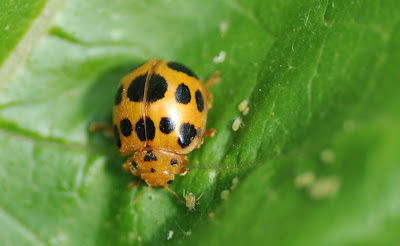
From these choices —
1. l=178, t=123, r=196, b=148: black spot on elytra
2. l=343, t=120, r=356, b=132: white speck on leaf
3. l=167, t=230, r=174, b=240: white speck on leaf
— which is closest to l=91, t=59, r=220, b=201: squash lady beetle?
l=178, t=123, r=196, b=148: black spot on elytra

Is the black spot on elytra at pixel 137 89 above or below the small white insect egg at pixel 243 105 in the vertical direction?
below

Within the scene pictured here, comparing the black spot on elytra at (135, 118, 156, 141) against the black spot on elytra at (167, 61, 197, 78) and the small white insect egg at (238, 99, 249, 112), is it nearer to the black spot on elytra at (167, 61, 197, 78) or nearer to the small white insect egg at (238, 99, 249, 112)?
the black spot on elytra at (167, 61, 197, 78)

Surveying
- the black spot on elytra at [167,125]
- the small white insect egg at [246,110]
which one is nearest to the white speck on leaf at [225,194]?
the small white insect egg at [246,110]

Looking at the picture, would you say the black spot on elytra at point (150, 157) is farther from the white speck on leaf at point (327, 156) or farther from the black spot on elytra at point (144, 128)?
the white speck on leaf at point (327, 156)

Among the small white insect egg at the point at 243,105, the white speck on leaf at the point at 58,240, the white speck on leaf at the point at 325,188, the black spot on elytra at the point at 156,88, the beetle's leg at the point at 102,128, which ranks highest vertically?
the white speck on leaf at the point at 325,188

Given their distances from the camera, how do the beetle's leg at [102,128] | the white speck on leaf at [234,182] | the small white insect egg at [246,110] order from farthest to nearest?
1. the beetle's leg at [102,128]
2. the small white insect egg at [246,110]
3. the white speck on leaf at [234,182]
